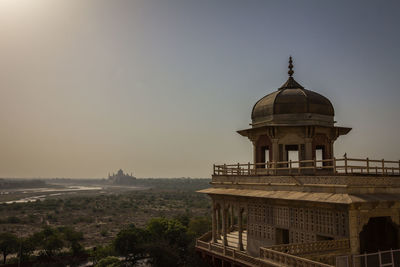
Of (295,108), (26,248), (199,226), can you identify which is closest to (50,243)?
(26,248)

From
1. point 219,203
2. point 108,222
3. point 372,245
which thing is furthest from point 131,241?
point 108,222

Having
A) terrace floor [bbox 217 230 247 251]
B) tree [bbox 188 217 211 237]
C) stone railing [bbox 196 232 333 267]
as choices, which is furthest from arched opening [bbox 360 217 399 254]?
tree [bbox 188 217 211 237]

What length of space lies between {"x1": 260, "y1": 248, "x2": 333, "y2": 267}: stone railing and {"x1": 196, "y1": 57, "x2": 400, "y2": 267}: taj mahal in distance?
3 cm

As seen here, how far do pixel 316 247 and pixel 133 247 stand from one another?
26.0 meters

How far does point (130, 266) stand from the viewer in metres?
35.0

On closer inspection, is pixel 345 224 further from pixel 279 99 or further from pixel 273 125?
pixel 279 99

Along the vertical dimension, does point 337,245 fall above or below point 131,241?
above

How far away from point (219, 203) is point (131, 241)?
54.5 feet

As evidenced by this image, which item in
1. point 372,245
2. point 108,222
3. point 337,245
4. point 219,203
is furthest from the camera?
point 108,222

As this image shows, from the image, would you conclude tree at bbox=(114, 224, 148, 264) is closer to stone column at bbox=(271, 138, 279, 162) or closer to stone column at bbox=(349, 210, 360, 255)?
stone column at bbox=(271, 138, 279, 162)

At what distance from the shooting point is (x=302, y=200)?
49.1 feet

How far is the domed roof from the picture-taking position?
2078 cm

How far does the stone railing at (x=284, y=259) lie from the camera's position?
465 inches

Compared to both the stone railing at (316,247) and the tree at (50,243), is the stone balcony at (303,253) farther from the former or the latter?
the tree at (50,243)
